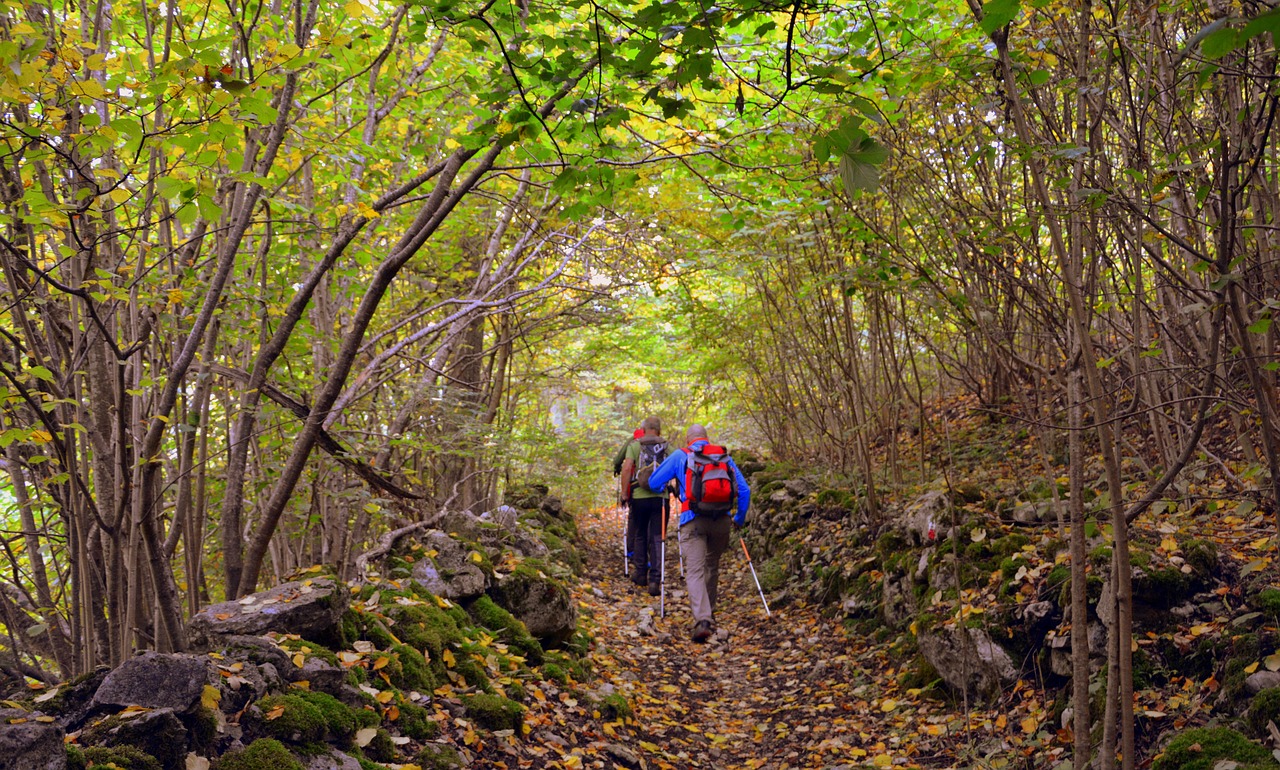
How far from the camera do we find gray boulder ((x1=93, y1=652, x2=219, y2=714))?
2672 millimetres

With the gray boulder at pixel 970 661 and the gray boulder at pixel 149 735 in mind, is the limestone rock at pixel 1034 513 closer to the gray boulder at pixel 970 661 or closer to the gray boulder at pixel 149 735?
the gray boulder at pixel 970 661

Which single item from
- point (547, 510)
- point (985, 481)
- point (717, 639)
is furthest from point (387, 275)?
point (547, 510)

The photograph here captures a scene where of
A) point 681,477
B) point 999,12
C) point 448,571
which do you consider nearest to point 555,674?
point 448,571

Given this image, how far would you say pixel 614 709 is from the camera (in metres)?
4.98

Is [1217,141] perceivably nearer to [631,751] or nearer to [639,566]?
[631,751]

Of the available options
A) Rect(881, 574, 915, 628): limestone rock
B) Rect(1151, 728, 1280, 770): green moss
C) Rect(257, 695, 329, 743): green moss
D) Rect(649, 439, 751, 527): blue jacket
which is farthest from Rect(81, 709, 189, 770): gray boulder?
Rect(649, 439, 751, 527): blue jacket

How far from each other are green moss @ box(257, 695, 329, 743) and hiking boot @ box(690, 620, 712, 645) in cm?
467

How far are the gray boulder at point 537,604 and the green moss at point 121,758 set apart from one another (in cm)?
340

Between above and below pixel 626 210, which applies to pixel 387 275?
below

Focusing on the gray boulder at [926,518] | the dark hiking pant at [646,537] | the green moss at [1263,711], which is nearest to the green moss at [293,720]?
the green moss at [1263,711]

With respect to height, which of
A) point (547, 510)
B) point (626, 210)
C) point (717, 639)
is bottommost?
point (717, 639)

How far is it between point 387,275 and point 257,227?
3.39 metres

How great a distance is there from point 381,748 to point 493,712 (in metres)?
0.89

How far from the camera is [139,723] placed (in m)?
2.54
